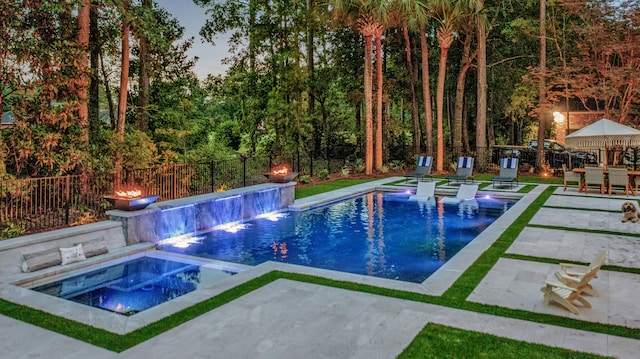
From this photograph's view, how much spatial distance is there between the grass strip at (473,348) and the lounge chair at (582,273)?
52.1 inches

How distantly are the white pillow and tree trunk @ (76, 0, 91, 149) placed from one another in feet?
14.9

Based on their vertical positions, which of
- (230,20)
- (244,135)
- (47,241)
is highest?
(230,20)

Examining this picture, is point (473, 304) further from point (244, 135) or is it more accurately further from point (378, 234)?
point (244, 135)

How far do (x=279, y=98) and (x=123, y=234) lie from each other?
15043 mm

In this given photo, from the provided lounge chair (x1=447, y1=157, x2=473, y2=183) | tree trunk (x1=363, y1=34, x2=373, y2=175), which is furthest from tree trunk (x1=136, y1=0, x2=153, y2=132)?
lounge chair (x1=447, y1=157, x2=473, y2=183)

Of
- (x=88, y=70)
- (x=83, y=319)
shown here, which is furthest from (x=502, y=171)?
(x=83, y=319)

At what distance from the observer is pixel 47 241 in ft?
24.6

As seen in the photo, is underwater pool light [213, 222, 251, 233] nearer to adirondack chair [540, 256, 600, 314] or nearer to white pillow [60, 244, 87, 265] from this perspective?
white pillow [60, 244, 87, 265]

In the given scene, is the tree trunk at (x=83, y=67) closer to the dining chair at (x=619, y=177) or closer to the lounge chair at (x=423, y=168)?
the lounge chair at (x=423, y=168)

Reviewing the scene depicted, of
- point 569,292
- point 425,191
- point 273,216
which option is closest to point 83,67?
point 273,216

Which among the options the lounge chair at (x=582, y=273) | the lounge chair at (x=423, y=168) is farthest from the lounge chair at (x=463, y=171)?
the lounge chair at (x=582, y=273)

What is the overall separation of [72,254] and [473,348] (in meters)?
6.61

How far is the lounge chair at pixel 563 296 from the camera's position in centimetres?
512

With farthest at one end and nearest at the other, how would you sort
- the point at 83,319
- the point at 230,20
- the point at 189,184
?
the point at 230,20, the point at 189,184, the point at 83,319
